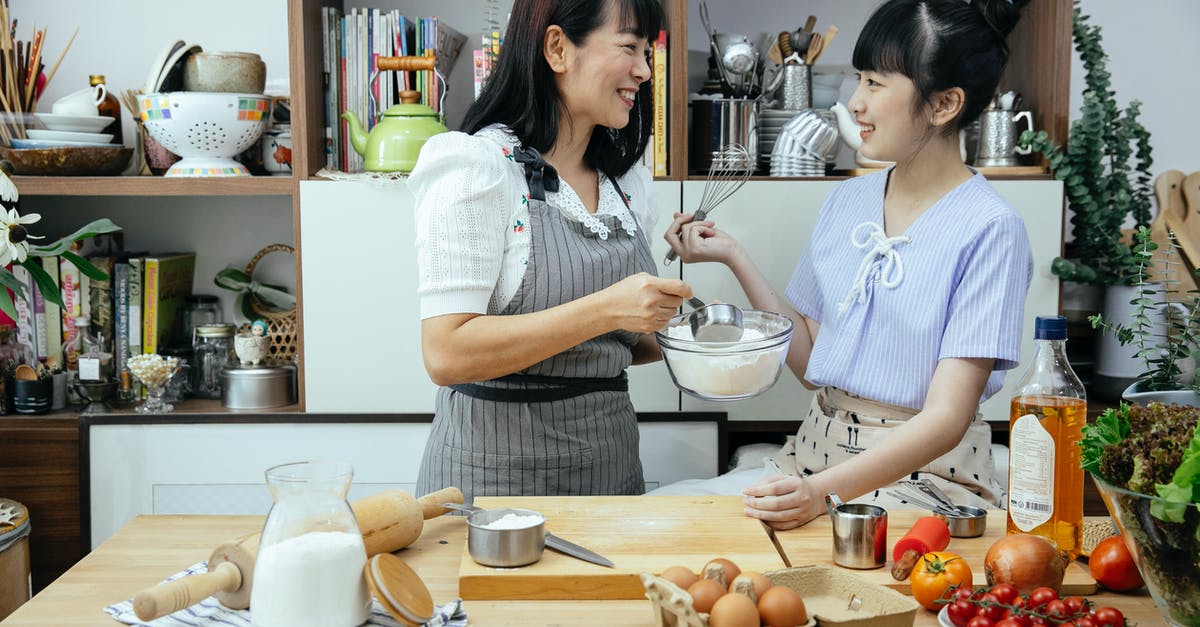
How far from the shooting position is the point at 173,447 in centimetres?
231

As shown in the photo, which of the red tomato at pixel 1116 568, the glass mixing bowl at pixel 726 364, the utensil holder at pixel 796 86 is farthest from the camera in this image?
the utensil holder at pixel 796 86

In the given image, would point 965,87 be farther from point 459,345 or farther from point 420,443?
point 420,443

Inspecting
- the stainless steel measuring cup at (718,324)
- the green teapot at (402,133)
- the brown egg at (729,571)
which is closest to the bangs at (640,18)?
the stainless steel measuring cup at (718,324)

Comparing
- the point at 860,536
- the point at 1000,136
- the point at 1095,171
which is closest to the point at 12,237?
the point at 860,536

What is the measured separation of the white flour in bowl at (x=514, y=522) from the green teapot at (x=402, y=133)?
1.16m

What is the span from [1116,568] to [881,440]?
52cm

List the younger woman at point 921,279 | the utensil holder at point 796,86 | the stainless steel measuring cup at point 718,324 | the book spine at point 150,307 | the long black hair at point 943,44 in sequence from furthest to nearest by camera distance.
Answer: the book spine at point 150,307 < the utensil holder at point 796,86 < the long black hair at point 943,44 < the younger woman at point 921,279 < the stainless steel measuring cup at point 718,324

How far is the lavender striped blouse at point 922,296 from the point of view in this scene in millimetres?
1590

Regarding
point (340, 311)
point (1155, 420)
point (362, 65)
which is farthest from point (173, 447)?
point (1155, 420)

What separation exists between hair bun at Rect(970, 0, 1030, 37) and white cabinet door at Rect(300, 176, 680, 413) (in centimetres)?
76

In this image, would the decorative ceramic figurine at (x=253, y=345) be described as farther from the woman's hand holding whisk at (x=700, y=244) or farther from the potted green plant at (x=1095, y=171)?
the potted green plant at (x=1095, y=171)

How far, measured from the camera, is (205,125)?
7.41 ft

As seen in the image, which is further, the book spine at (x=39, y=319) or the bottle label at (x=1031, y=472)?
the book spine at (x=39, y=319)

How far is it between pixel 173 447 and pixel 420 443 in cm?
53
